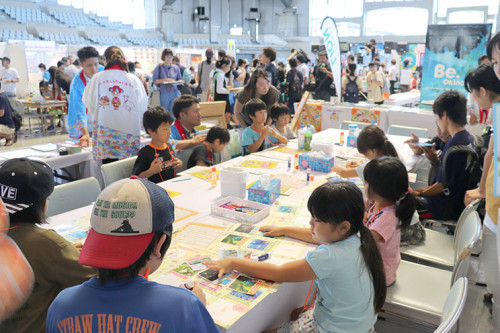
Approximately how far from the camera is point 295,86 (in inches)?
315

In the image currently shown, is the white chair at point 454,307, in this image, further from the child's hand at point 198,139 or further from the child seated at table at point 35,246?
the child's hand at point 198,139

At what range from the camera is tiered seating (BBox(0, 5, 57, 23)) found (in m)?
16.6

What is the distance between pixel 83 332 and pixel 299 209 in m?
1.57

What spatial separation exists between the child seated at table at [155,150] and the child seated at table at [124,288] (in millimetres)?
1966

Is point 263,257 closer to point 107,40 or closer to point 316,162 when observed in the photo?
point 316,162

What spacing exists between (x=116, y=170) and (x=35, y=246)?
1541 millimetres

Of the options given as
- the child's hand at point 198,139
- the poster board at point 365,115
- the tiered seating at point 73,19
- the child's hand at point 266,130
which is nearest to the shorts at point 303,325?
the child's hand at point 198,139

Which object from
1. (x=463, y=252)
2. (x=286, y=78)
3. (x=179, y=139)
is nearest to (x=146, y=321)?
(x=463, y=252)

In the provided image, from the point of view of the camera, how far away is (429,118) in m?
5.71

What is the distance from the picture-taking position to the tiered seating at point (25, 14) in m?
16.6

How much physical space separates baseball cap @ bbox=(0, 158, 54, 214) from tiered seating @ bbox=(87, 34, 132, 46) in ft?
62.4

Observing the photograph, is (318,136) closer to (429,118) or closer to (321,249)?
(429,118)

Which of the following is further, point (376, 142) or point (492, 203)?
point (376, 142)

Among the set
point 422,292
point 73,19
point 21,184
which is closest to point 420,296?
point 422,292
